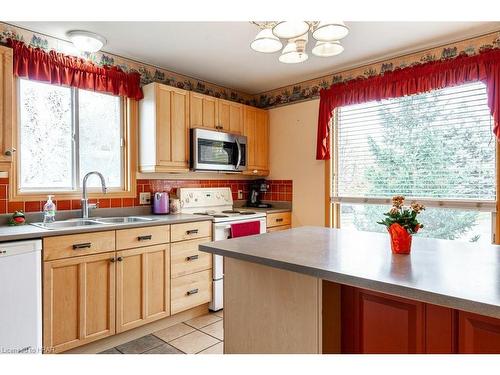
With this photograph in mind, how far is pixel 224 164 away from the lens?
358cm

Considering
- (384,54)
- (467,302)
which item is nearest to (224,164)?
(384,54)

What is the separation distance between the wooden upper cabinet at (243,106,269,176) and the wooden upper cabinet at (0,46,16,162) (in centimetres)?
224

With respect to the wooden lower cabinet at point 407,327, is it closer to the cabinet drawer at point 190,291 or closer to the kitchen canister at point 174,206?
the cabinet drawer at point 190,291

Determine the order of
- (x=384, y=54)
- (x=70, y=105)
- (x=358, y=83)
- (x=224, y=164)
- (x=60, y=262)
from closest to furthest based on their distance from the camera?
(x=60, y=262) → (x=70, y=105) → (x=384, y=54) → (x=358, y=83) → (x=224, y=164)

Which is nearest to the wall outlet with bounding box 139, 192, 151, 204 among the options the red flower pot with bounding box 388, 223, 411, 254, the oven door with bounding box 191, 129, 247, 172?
the oven door with bounding box 191, 129, 247, 172

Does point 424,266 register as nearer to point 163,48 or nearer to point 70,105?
point 163,48

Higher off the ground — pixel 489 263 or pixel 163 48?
pixel 163 48

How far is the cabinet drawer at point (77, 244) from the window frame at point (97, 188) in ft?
2.12

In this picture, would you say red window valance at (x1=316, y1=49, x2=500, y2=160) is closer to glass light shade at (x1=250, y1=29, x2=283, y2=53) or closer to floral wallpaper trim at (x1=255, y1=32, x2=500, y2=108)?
floral wallpaper trim at (x1=255, y1=32, x2=500, y2=108)

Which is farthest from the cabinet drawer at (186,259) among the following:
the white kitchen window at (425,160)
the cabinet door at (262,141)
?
the white kitchen window at (425,160)

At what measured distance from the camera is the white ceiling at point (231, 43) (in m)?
2.49

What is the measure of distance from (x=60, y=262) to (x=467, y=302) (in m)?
2.17

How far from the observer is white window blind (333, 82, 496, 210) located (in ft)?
8.73
